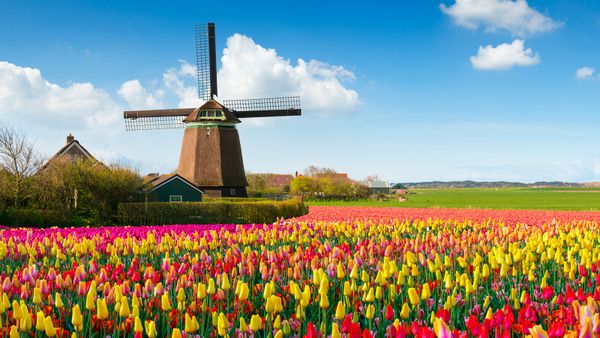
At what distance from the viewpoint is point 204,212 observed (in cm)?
2769

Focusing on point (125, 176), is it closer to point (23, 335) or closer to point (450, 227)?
point (450, 227)

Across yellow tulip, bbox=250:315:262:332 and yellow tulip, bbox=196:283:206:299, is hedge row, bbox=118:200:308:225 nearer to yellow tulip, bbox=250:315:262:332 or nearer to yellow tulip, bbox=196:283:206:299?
yellow tulip, bbox=196:283:206:299

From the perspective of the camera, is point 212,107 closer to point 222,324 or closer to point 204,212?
point 204,212

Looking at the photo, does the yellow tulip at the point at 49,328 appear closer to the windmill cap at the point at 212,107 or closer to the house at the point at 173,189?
the house at the point at 173,189

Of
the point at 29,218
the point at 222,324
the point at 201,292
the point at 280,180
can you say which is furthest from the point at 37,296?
the point at 280,180

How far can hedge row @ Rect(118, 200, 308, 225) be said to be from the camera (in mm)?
27250

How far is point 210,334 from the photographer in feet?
13.2

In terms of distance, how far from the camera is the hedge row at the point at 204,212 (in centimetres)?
2725

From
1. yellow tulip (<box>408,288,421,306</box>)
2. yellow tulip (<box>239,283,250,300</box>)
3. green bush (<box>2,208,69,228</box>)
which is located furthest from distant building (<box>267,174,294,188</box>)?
yellow tulip (<box>408,288,421,306</box>)

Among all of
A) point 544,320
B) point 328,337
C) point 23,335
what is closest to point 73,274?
point 23,335

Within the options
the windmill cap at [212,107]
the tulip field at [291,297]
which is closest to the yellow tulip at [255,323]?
the tulip field at [291,297]

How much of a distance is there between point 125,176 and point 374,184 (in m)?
97.9

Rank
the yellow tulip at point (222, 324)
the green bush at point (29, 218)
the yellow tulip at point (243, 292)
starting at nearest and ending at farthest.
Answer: the yellow tulip at point (222, 324) < the yellow tulip at point (243, 292) < the green bush at point (29, 218)

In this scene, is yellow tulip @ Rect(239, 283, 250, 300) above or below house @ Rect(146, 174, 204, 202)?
below
